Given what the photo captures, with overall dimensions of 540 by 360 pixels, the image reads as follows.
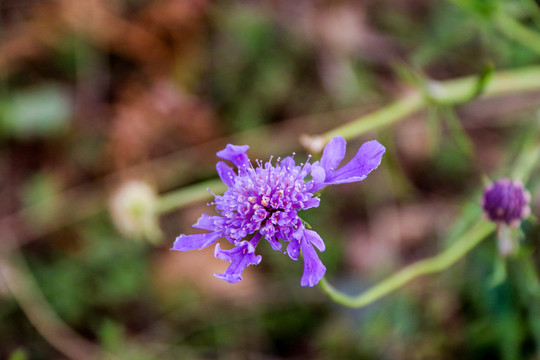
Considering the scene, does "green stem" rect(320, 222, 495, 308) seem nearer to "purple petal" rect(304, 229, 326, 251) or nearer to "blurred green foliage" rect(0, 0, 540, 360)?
Answer: "purple petal" rect(304, 229, 326, 251)

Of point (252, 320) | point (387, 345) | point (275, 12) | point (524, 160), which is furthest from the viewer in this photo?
point (275, 12)

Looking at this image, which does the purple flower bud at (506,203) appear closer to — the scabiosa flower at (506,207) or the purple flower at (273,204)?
the scabiosa flower at (506,207)

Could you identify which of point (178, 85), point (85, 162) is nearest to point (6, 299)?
point (85, 162)

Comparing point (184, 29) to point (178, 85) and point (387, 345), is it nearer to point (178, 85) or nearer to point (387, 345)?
point (178, 85)

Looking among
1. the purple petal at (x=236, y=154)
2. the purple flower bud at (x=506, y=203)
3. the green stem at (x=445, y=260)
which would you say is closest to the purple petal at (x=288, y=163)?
the purple petal at (x=236, y=154)

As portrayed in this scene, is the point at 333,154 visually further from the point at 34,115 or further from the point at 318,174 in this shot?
the point at 34,115
